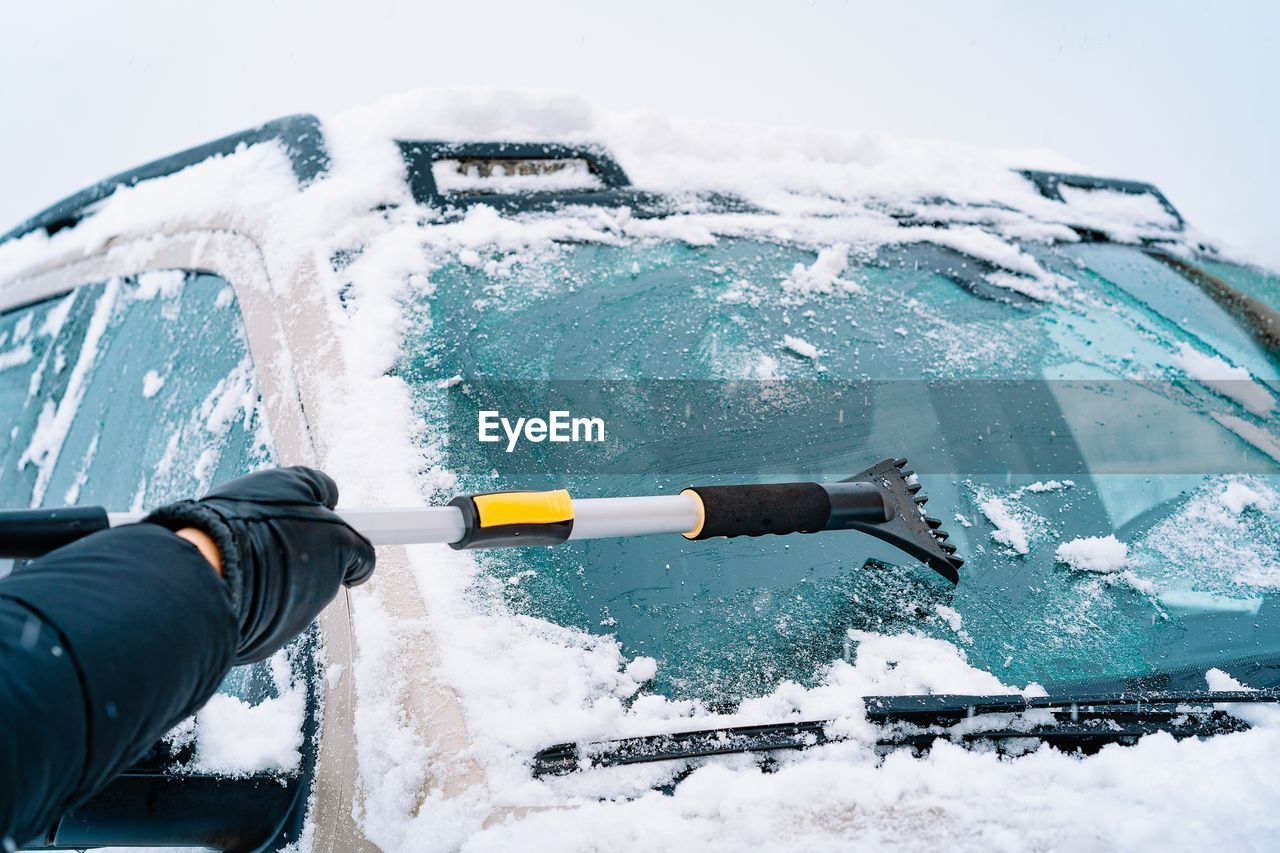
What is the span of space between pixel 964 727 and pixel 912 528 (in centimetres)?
36

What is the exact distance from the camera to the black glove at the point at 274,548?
859 mm

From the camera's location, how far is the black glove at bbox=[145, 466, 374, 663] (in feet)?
2.82

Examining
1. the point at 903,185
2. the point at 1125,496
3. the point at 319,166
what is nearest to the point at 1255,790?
the point at 1125,496

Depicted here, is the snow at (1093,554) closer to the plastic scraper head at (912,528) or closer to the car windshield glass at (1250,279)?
the plastic scraper head at (912,528)

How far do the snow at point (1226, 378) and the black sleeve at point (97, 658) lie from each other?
6.54ft

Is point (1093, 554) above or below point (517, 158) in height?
below

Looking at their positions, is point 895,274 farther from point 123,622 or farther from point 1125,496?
point 123,622

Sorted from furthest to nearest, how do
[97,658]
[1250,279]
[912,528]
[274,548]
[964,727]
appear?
[1250,279] → [912,528] → [964,727] → [274,548] → [97,658]

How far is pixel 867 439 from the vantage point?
1719 mm

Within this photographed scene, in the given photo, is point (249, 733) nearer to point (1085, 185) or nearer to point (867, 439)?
point (867, 439)

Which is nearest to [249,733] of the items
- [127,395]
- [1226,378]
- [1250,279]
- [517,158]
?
[127,395]

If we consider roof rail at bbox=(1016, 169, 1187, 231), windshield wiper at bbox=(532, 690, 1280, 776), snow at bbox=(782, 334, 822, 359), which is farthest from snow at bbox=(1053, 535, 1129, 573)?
roof rail at bbox=(1016, 169, 1187, 231)

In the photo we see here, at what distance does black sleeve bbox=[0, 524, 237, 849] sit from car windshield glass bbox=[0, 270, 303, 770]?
1.75 feet

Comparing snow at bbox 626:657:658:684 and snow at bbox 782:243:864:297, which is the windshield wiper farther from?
snow at bbox 782:243:864:297
